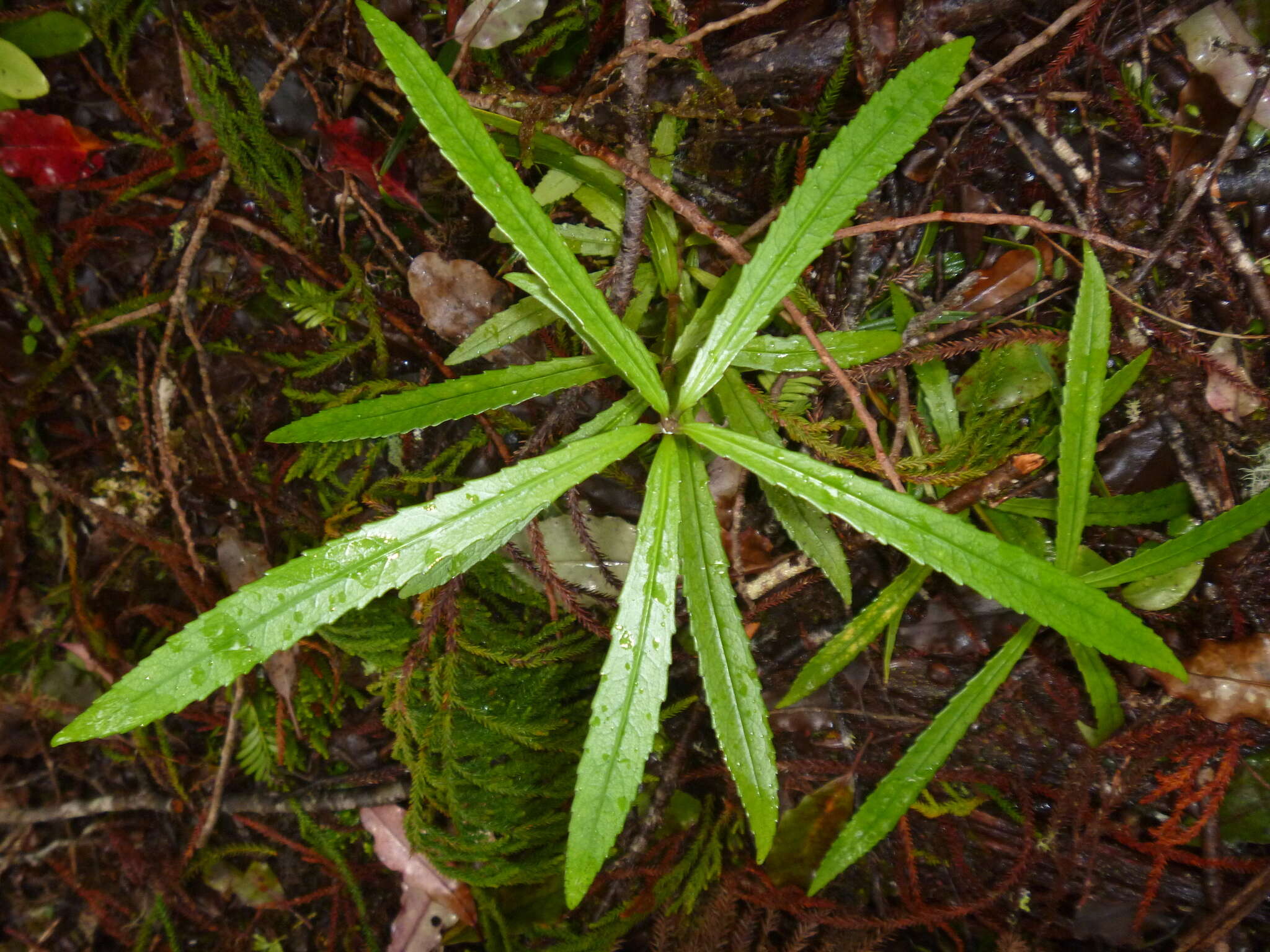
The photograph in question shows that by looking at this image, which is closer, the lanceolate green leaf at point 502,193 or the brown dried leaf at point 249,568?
the lanceolate green leaf at point 502,193

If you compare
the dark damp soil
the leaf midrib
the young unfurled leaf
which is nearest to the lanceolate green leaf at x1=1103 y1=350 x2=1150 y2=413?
the dark damp soil

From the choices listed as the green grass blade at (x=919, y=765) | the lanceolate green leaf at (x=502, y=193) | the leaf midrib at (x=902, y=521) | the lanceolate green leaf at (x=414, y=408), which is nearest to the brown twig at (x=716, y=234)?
the leaf midrib at (x=902, y=521)

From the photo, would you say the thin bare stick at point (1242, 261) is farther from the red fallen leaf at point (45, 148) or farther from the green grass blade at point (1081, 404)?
the red fallen leaf at point (45, 148)

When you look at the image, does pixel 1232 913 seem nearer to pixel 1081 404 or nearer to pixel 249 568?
pixel 1081 404

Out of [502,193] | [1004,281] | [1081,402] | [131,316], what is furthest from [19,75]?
[1081,402]

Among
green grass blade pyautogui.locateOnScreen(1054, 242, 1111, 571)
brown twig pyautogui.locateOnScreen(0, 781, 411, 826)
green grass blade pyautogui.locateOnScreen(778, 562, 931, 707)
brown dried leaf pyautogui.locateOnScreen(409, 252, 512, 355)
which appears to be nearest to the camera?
green grass blade pyautogui.locateOnScreen(1054, 242, 1111, 571)

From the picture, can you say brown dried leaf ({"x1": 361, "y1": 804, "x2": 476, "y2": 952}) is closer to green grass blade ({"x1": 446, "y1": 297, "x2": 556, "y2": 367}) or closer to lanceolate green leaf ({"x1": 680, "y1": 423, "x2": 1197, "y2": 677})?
green grass blade ({"x1": 446, "y1": 297, "x2": 556, "y2": 367})
